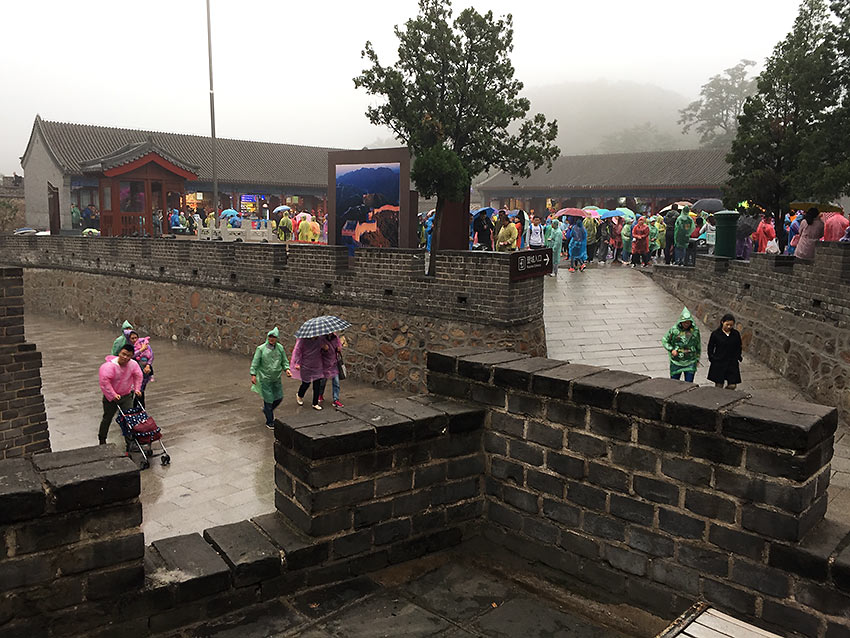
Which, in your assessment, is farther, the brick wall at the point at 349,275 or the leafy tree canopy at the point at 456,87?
the leafy tree canopy at the point at 456,87

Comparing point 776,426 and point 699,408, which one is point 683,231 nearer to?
point 699,408

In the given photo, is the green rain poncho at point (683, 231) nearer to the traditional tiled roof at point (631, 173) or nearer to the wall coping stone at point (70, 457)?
the wall coping stone at point (70, 457)

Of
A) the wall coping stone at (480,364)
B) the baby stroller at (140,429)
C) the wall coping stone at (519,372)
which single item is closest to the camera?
the wall coping stone at (519,372)

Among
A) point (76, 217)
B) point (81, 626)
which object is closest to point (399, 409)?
point (81, 626)

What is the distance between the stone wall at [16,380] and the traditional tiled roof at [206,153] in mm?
26380

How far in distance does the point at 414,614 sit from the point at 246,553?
862 mm

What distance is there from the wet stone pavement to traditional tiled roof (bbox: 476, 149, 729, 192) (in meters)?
29.3

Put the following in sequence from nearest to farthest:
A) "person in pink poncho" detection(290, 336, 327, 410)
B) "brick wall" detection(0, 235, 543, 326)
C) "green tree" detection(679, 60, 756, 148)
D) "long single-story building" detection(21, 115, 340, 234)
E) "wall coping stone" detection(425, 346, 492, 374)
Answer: "wall coping stone" detection(425, 346, 492, 374)
"person in pink poncho" detection(290, 336, 327, 410)
"brick wall" detection(0, 235, 543, 326)
"long single-story building" detection(21, 115, 340, 234)
"green tree" detection(679, 60, 756, 148)

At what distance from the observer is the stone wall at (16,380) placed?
765cm

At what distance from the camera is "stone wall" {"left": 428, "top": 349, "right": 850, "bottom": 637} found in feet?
9.65

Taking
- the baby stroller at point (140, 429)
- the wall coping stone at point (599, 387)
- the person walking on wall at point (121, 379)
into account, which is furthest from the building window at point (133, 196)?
the wall coping stone at point (599, 387)

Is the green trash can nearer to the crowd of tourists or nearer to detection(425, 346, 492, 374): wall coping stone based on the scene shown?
the crowd of tourists

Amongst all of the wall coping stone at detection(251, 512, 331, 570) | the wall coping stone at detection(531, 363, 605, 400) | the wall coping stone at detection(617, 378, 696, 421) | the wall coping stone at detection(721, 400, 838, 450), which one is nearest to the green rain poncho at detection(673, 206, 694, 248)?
the wall coping stone at detection(531, 363, 605, 400)

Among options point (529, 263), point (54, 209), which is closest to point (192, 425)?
point (529, 263)
